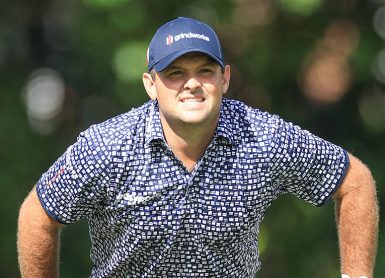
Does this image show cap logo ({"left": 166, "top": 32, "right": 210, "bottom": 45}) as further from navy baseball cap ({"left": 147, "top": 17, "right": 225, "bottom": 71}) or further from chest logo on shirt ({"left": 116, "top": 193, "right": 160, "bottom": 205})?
chest logo on shirt ({"left": 116, "top": 193, "right": 160, "bottom": 205})

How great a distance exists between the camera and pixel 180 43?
482 cm

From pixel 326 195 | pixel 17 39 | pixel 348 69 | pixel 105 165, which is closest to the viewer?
pixel 105 165

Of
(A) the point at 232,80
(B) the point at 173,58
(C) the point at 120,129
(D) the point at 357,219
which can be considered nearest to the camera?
(B) the point at 173,58

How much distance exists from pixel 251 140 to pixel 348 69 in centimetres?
436

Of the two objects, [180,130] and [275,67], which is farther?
[275,67]

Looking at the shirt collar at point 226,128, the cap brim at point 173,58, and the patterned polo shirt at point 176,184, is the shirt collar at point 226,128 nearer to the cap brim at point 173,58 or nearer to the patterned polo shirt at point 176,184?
the patterned polo shirt at point 176,184

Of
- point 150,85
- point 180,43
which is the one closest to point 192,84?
point 180,43

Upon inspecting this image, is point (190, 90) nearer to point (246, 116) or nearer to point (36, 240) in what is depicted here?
point (246, 116)

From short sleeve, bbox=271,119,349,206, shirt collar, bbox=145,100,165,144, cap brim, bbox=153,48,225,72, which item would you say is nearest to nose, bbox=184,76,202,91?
cap brim, bbox=153,48,225,72

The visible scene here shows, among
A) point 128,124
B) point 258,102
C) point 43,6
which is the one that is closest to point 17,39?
point 43,6

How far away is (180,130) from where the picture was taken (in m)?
4.91

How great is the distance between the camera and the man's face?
4.79 meters

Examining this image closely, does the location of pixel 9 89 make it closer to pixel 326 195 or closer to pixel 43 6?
pixel 43 6

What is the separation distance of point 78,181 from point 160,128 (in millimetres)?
372
